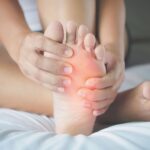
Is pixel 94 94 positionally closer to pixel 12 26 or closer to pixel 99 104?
pixel 99 104

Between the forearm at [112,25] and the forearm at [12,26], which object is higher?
the forearm at [12,26]

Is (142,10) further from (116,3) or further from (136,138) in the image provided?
(136,138)

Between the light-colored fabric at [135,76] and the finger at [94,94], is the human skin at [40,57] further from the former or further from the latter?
A: the light-colored fabric at [135,76]

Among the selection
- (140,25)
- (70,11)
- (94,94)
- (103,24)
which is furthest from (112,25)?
(140,25)

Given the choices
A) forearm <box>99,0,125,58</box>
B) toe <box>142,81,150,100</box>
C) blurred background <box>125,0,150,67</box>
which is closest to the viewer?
toe <box>142,81,150,100</box>

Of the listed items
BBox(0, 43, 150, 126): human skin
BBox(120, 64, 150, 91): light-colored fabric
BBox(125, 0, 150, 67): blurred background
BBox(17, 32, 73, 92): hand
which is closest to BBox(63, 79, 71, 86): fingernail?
BBox(17, 32, 73, 92): hand

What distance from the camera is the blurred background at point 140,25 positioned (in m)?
1.15

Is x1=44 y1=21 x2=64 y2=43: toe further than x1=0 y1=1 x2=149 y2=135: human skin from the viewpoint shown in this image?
No

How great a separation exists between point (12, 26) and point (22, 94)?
5.2 inches

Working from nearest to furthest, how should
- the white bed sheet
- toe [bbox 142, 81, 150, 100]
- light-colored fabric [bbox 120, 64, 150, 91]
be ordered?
the white bed sheet
toe [bbox 142, 81, 150, 100]
light-colored fabric [bbox 120, 64, 150, 91]

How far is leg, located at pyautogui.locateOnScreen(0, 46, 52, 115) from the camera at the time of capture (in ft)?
2.42

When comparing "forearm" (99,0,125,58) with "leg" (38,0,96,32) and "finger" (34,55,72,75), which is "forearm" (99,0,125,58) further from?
"finger" (34,55,72,75)

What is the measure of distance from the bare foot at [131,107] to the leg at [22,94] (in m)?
0.11

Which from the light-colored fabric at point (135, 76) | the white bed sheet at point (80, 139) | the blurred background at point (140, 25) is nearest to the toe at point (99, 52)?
the white bed sheet at point (80, 139)
